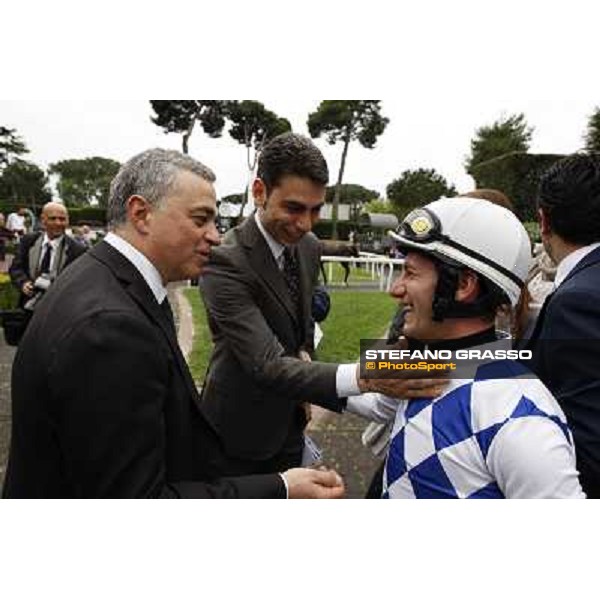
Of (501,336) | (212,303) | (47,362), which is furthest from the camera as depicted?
(212,303)

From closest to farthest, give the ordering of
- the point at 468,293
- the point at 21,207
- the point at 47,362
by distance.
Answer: the point at 47,362 < the point at 468,293 < the point at 21,207

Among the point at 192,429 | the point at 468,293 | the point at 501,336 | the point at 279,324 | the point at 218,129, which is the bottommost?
the point at 192,429

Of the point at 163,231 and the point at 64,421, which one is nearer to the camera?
the point at 64,421

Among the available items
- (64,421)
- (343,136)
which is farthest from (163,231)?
(343,136)

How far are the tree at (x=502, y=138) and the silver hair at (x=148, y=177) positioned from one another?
1.06 m

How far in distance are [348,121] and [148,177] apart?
32.4 inches

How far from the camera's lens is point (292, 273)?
2129mm

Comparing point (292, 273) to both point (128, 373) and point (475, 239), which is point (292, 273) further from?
point (128, 373)

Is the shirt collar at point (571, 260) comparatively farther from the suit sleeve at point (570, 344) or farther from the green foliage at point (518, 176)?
the green foliage at point (518, 176)

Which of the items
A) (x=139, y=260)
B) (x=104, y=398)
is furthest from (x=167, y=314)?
(x=104, y=398)

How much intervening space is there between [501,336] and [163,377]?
2.59 feet

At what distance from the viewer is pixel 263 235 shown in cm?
198

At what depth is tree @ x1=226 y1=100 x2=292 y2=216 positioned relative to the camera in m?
1.98

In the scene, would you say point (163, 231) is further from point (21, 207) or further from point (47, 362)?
point (21, 207)
